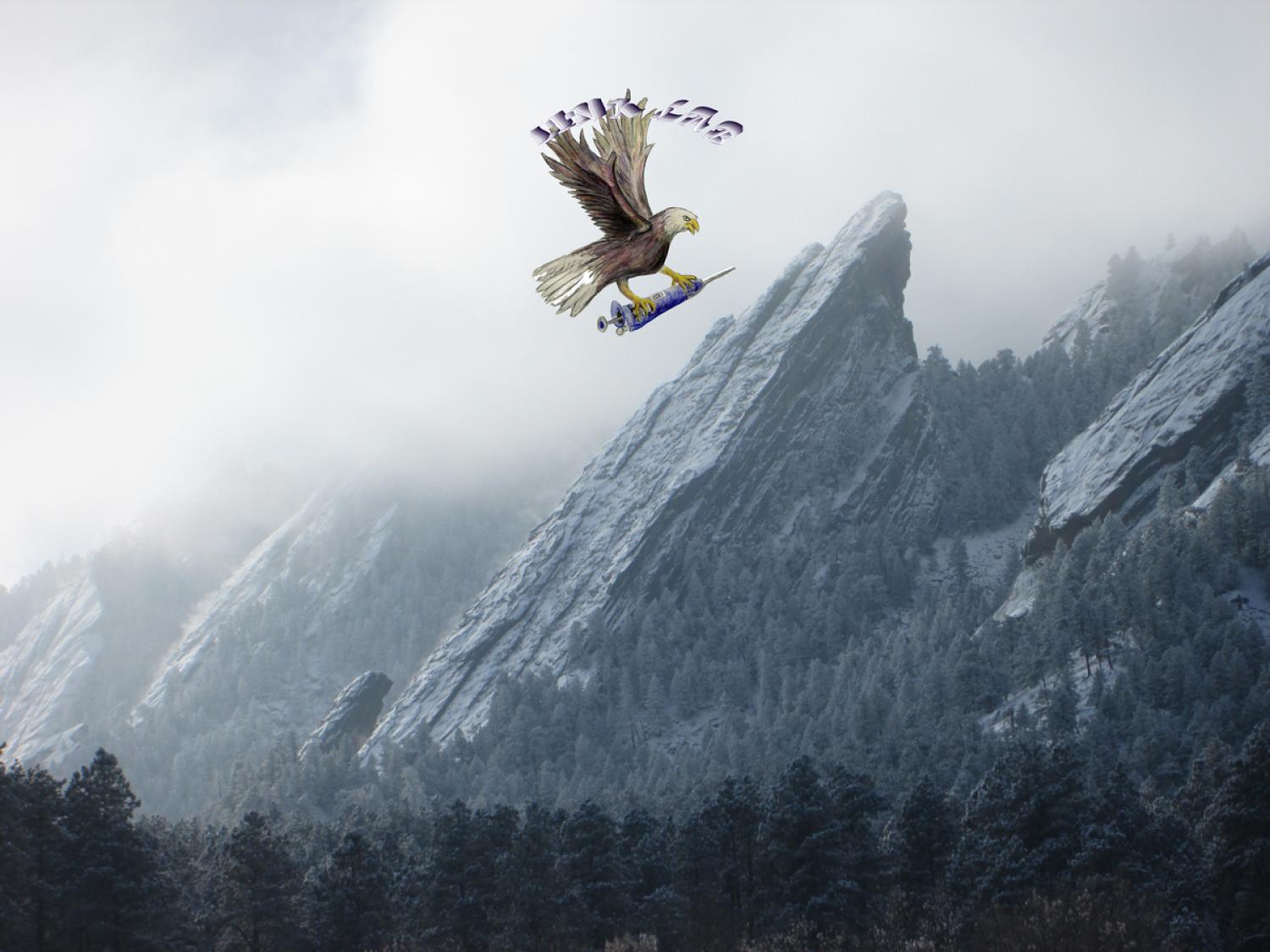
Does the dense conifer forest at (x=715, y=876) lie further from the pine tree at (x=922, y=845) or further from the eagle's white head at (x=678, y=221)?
the eagle's white head at (x=678, y=221)

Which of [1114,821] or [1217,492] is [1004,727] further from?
[1114,821]

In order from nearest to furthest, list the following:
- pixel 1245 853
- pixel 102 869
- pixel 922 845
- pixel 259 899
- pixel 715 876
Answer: pixel 102 869 < pixel 259 899 < pixel 1245 853 < pixel 715 876 < pixel 922 845

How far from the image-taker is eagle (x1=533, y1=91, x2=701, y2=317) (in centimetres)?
2184

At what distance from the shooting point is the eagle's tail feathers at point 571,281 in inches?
876

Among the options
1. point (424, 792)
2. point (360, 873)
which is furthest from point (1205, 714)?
point (424, 792)

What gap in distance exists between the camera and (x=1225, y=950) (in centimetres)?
7075

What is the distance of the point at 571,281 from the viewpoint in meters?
22.4

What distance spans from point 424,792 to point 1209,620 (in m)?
110

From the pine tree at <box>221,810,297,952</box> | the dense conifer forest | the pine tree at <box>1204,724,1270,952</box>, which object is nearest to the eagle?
the dense conifer forest

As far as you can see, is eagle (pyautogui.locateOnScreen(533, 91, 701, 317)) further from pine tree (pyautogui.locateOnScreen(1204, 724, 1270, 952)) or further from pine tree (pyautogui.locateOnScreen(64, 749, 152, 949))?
pine tree (pyautogui.locateOnScreen(1204, 724, 1270, 952))

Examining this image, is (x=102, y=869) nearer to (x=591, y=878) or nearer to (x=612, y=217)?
(x=591, y=878)

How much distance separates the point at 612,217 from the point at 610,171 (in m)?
0.84

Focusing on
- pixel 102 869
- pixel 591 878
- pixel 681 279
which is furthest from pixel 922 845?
pixel 681 279

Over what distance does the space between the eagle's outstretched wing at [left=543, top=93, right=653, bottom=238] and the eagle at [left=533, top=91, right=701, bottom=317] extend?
0.05 ft
